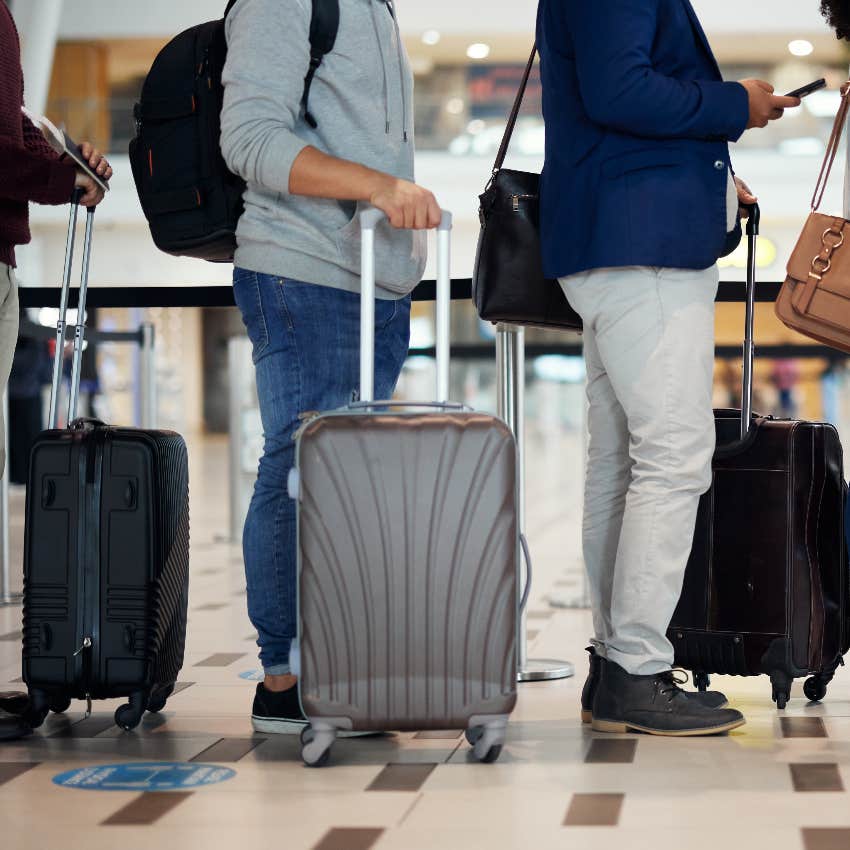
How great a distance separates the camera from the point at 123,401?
21.6 meters

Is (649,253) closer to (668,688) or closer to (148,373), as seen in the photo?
(668,688)

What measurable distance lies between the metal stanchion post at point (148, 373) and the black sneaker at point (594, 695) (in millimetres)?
3185

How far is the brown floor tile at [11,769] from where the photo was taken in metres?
1.98

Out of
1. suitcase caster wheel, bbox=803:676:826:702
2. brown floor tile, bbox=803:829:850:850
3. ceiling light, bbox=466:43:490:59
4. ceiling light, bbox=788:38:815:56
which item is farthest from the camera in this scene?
ceiling light, bbox=788:38:815:56

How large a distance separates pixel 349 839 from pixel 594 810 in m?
0.34

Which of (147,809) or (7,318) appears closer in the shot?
(147,809)

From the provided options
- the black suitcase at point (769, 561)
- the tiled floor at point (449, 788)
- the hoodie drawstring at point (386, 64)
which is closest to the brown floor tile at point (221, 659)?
the tiled floor at point (449, 788)

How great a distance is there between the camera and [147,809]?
1.78m

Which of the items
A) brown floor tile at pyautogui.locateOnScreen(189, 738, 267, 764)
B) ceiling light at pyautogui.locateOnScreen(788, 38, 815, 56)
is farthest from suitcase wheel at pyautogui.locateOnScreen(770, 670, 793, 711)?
ceiling light at pyautogui.locateOnScreen(788, 38, 815, 56)

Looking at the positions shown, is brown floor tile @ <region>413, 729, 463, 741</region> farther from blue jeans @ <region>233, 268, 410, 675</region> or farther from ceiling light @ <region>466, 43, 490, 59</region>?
ceiling light @ <region>466, 43, 490, 59</region>

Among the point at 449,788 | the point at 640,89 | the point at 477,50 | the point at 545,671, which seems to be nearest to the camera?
the point at 449,788

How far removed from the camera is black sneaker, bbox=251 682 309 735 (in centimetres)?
226

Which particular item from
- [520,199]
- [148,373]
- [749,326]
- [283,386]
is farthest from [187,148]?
[148,373]

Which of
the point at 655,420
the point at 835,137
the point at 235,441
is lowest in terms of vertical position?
the point at 235,441
